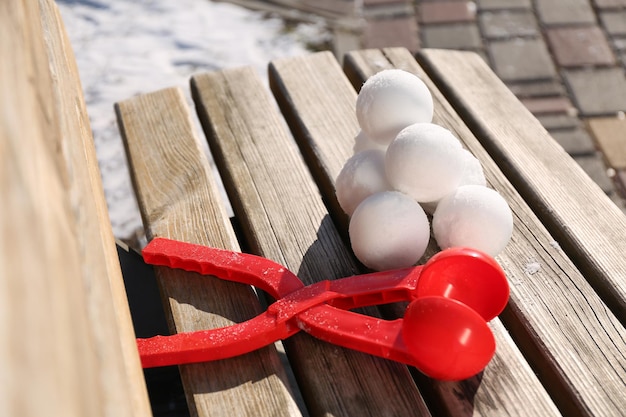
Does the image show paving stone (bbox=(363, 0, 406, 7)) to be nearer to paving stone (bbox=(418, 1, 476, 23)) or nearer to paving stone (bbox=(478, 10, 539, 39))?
paving stone (bbox=(418, 1, 476, 23))

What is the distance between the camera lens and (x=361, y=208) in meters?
1.28

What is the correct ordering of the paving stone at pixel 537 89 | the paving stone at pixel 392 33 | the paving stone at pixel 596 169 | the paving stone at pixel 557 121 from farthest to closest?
the paving stone at pixel 392 33
the paving stone at pixel 537 89
the paving stone at pixel 557 121
the paving stone at pixel 596 169

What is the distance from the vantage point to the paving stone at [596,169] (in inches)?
102

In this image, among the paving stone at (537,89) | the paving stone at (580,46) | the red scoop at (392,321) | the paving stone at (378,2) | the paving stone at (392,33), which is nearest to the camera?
the red scoop at (392,321)

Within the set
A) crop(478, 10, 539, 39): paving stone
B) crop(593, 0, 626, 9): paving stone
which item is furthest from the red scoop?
crop(593, 0, 626, 9): paving stone

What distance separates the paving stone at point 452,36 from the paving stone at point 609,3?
0.66 meters

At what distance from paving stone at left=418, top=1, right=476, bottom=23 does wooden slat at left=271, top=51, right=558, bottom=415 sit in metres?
1.48

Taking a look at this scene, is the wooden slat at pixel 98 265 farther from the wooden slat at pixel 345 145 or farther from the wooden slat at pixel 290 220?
the wooden slat at pixel 345 145

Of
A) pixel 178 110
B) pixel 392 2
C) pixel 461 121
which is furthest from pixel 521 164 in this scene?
pixel 392 2

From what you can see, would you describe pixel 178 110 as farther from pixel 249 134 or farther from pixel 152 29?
pixel 152 29

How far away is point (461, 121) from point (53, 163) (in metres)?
1.12

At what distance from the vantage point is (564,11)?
3352 millimetres

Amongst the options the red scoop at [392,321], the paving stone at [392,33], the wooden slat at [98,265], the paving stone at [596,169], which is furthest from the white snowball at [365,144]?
the paving stone at [392,33]

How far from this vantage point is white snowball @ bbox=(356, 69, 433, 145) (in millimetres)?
1340
